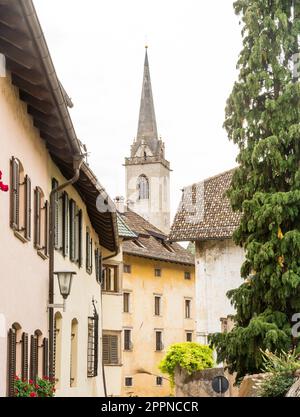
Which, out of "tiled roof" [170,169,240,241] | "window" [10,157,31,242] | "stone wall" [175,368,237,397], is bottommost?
"stone wall" [175,368,237,397]

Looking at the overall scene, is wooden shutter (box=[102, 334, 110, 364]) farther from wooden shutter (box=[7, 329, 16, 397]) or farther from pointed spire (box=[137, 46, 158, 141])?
pointed spire (box=[137, 46, 158, 141])

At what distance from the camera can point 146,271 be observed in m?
58.4

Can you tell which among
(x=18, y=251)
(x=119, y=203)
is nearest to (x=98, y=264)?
(x=18, y=251)

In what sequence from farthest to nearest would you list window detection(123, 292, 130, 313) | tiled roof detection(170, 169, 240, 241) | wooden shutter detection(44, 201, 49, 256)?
window detection(123, 292, 130, 313), tiled roof detection(170, 169, 240, 241), wooden shutter detection(44, 201, 49, 256)

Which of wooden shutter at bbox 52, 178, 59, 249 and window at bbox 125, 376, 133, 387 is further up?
wooden shutter at bbox 52, 178, 59, 249

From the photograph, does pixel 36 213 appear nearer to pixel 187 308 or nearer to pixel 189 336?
pixel 187 308

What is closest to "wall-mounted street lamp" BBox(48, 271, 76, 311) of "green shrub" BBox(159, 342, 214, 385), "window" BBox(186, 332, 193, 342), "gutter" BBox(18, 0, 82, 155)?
"gutter" BBox(18, 0, 82, 155)

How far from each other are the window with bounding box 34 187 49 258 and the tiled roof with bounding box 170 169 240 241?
70.9 ft

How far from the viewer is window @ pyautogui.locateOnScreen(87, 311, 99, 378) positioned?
2667 centimetres

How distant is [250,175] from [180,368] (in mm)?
9527

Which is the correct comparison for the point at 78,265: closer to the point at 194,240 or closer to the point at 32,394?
the point at 32,394

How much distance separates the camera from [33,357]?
1662 cm

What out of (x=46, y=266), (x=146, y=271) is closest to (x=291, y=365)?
(x=46, y=266)
